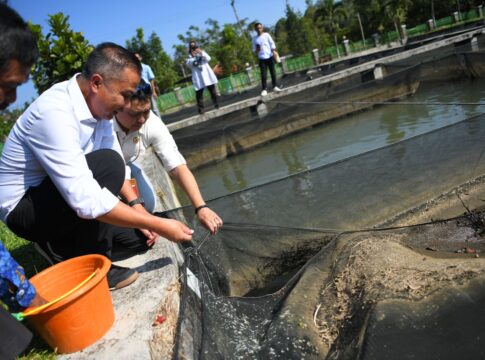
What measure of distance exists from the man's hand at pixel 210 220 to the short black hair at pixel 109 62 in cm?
84

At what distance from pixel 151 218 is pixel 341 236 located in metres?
1.49

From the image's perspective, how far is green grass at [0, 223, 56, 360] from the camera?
1.65 metres

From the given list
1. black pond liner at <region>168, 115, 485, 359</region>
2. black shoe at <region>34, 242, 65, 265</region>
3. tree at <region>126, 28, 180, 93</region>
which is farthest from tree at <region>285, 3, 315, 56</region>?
black shoe at <region>34, 242, 65, 265</region>

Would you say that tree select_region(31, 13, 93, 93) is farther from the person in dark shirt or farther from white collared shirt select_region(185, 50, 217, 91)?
the person in dark shirt

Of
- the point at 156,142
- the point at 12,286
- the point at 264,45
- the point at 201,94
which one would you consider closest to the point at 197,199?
the point at 156,142

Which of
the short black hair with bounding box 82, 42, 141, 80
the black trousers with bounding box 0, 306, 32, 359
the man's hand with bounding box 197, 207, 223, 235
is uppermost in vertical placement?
the short black hair with bounding box 82, 42, 141, 80

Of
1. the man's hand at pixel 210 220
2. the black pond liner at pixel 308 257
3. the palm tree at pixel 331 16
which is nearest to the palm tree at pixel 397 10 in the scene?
the palm tree at pixel 331 16

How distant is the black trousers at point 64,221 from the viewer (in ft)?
6.23

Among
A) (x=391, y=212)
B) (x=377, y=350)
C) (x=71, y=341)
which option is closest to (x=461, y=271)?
(x=377, y=350)

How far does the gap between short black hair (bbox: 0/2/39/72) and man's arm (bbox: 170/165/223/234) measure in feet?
3.91

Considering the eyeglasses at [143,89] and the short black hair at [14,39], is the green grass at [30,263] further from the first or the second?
the eyeglasses at [143,89]

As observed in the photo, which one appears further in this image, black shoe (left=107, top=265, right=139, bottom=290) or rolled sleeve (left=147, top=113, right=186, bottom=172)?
rolled sleeve (left=147, top=113, right=186, bottom=172)

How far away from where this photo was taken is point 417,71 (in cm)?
872

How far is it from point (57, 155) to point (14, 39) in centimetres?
59
